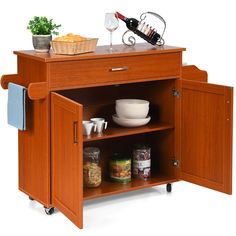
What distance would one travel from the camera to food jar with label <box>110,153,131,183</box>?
5723mm

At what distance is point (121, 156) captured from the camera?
5824 millimetres

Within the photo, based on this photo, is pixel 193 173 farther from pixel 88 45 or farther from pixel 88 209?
pixel 88 45

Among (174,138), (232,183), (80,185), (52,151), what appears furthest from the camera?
(174,138)

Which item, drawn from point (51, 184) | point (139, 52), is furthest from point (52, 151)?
point (139, 52)

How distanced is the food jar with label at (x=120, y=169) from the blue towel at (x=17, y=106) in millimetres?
871

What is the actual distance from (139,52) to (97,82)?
0.40 metres

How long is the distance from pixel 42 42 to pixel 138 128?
0.99m

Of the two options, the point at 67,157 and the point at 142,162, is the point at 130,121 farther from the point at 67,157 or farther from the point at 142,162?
the point at 67,157

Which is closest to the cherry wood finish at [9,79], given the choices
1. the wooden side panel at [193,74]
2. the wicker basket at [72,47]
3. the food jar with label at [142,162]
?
the wicker basket at [72,47]

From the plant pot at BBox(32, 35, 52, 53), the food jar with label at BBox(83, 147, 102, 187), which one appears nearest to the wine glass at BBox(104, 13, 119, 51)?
the plant pot at BBox(32, 35, 52, 53)

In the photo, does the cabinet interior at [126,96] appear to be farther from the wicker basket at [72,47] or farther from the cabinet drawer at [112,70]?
the wicker basket at [72,47]

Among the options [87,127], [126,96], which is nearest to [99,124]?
[87,127]

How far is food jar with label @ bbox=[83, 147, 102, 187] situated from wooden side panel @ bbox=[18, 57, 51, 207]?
0.41m

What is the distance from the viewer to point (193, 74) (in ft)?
18.9
